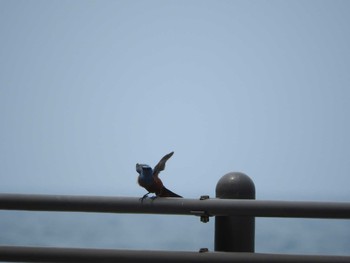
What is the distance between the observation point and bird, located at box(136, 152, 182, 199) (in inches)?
140

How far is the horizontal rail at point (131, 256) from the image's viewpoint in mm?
2400

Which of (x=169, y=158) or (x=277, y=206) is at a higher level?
(x=169, y=158)

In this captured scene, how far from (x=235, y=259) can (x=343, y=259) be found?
0.45m

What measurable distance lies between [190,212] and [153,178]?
139 cm

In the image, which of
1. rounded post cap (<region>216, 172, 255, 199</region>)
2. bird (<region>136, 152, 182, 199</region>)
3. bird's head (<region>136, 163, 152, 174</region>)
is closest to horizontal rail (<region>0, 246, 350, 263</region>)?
rounded post cap (<region>216, 172, 255, 199</region>)

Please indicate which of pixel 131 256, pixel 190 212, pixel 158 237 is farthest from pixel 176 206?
pixel 158 237

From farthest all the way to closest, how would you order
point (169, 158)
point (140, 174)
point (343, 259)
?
point (140, 174), point (169, 158), point (343, 259)

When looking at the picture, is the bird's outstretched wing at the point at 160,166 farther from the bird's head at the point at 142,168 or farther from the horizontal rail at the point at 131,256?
the horizontal rail at the point at 131,256

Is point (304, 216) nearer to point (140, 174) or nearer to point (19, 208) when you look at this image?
point (19, 208)

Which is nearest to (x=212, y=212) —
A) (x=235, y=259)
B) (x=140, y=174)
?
(x=235, y=259)

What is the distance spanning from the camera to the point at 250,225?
8.64ft

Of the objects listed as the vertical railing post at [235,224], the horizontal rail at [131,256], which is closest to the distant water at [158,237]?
the vertical railing post at [235,224]

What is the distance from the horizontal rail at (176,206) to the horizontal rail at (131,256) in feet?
0.57

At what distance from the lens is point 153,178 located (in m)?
3.87
